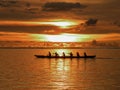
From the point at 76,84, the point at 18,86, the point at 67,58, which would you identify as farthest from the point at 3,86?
the point at 67,58

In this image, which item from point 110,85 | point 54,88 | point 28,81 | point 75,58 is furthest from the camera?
point 75,58

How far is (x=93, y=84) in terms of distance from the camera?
194 ft

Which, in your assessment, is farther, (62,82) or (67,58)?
(67,58)

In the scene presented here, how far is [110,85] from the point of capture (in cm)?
5791

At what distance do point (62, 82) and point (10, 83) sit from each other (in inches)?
324

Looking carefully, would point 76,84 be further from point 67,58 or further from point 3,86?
point 67,58

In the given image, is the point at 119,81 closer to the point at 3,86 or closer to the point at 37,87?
the point at 37,87

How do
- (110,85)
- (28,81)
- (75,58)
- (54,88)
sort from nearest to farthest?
(54,88), (110,85), (28,81), (75,58)

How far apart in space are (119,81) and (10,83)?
17.6 metres

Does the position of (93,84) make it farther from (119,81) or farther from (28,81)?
(28,81)

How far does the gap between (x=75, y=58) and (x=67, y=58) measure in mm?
2940

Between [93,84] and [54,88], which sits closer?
[54,88]

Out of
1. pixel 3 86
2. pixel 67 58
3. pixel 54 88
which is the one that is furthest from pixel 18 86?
pixel 67 58

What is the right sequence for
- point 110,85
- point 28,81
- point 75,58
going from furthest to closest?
point 75,58, point 28,81, point 110,85
